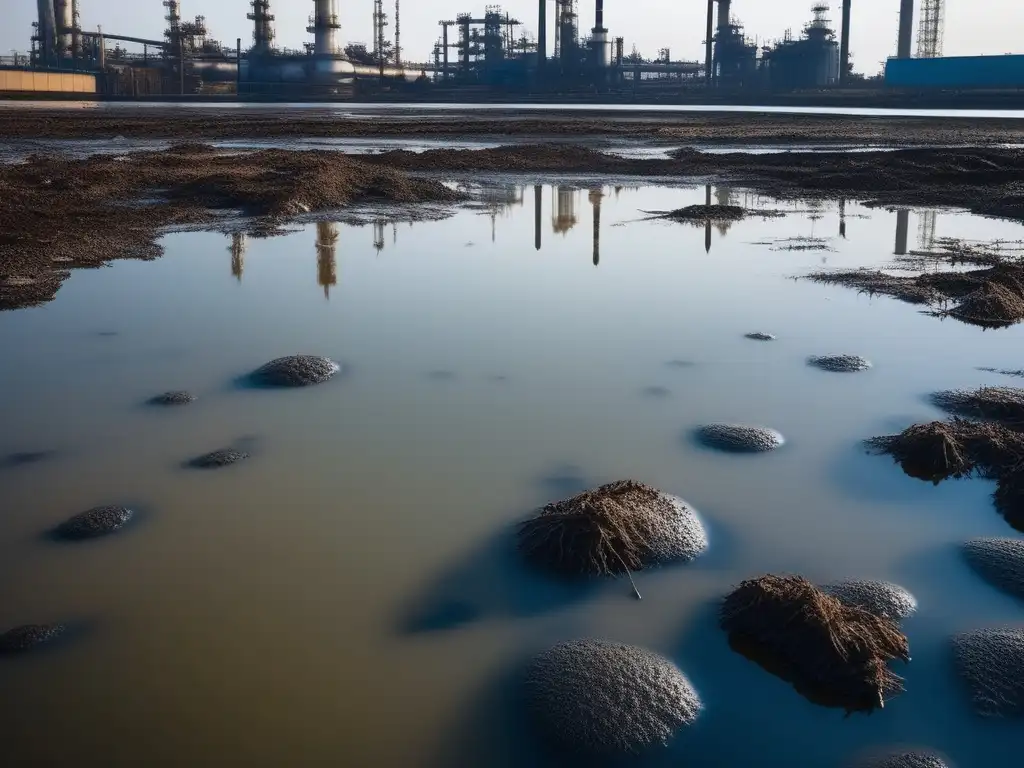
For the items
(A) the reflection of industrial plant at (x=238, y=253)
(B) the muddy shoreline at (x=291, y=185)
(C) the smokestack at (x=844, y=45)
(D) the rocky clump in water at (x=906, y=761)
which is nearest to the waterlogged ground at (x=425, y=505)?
(D) the rocky clump in water at (x=906, y=761)

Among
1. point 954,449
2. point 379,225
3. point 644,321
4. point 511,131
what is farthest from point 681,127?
point 954,449

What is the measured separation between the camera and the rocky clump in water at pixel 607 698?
243 centimetres

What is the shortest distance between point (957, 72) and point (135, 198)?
63082 millimetres

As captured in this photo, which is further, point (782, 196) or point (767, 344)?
point (782, 196)

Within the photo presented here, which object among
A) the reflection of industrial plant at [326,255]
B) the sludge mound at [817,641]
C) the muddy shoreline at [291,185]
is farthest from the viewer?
the muddy shoreline at [291,185]

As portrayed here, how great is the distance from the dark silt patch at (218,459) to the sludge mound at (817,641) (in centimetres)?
219

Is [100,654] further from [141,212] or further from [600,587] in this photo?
[141,212]

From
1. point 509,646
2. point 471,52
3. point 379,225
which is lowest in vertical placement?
point 509,646

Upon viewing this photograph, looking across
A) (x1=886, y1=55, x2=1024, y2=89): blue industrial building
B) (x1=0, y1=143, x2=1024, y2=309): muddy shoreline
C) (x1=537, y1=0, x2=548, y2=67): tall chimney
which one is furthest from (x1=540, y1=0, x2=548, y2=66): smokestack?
(x1=0, y1=143, x2=1024, y2=309): muddy shoreline

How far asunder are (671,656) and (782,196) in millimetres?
12341

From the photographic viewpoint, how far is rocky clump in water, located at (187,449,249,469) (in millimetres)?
4059

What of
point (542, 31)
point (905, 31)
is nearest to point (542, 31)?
point (542, 31)

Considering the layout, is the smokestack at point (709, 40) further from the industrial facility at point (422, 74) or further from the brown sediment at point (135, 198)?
the brown sediment at point (135, 198)

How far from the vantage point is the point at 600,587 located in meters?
3.14
